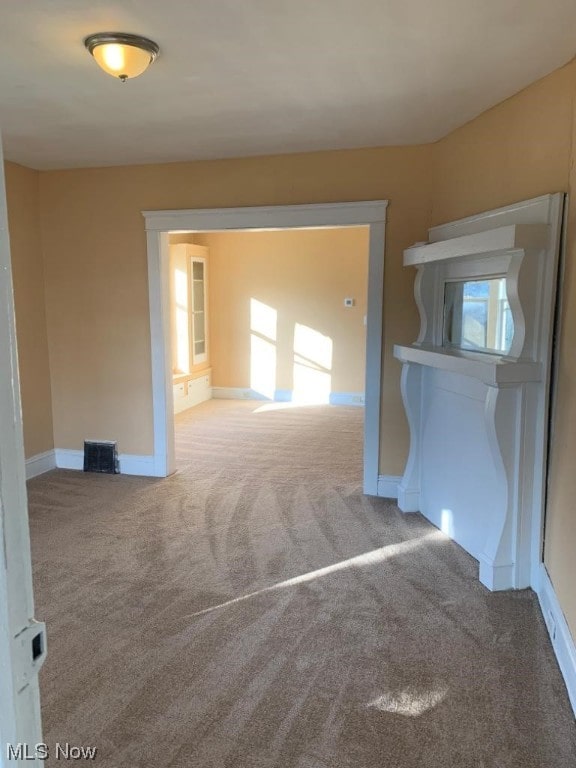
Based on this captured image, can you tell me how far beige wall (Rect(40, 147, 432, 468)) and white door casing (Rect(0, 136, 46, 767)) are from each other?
3.34 meters

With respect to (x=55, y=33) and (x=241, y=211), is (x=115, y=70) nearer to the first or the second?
(x=55, y=33)

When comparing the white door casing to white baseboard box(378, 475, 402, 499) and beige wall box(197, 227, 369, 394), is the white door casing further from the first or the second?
beige wall box(197, 227, 369, 394)

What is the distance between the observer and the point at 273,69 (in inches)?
97.9

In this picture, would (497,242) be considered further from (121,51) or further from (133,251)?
(133,251)

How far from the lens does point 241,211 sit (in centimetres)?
402

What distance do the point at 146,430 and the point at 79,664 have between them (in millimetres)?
2449

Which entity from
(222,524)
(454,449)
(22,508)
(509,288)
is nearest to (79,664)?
(222,524)

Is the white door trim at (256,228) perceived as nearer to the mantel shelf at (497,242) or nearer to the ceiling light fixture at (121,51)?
the mantel shelf at (497,242)

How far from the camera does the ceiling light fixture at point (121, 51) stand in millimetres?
2182

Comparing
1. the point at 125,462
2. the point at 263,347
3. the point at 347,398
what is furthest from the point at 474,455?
the point at 263,347

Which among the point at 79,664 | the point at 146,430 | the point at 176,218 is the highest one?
the point at 176,218

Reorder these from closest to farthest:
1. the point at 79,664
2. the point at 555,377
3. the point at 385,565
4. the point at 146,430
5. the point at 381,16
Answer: the point at 381,16, the point at 79,664, the point at 555,377, the point at 385,565, the point at 146,430

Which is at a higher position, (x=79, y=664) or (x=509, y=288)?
(x=509, y=288)

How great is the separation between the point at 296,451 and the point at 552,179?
135 inches
